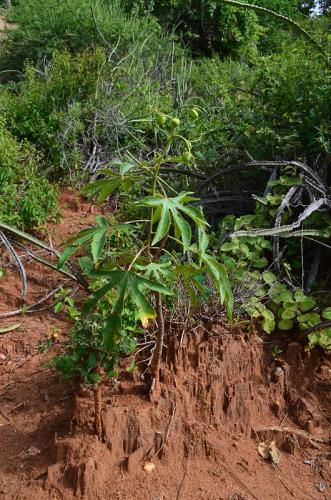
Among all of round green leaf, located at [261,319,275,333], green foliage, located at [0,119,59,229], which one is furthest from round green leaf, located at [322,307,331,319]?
green foliage, located at [0,119,59,229]

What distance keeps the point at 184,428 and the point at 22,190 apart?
283 centimetres

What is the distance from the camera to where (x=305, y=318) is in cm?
325

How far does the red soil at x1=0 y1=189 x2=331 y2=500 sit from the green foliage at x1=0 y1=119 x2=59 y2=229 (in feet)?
4.84

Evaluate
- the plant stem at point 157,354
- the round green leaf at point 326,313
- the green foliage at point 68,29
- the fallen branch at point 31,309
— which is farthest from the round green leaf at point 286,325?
the green foliage at point 68,29

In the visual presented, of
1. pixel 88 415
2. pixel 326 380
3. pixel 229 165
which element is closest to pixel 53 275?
pixel 229 165

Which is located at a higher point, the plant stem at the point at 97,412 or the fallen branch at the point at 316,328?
the fallen branch at the point at 316,328

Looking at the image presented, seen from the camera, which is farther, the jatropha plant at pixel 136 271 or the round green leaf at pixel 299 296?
the round green leaf at pixel 299 296

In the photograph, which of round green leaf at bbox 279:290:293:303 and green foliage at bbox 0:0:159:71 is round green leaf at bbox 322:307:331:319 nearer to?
round green leaf at bbox 279:290:293:303

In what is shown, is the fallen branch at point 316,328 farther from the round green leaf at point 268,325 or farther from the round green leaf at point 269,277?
the round green leaf at point 269,277

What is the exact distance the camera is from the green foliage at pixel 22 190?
15.3 ft

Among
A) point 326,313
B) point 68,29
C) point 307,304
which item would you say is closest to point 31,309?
point 307,304

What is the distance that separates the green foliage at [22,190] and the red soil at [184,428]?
148cm

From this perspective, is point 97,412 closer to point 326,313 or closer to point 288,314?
point 288,314

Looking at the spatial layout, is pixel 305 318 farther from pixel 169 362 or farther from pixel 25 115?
pixel 25 115
